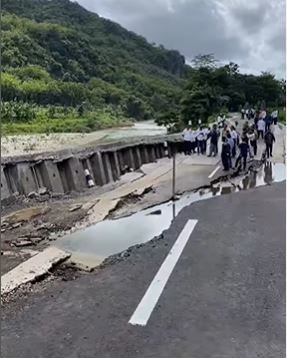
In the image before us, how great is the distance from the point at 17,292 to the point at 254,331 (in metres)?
2.69

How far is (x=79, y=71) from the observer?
3022 inches

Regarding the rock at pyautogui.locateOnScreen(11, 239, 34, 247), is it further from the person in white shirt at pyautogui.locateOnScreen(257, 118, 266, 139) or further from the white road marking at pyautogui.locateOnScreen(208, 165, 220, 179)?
the person in white shirt at pyautogui.locateOnScreen(257, 118, 266, 139)

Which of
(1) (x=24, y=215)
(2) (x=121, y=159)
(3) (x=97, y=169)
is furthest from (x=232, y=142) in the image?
(1) (x=24, y=215)

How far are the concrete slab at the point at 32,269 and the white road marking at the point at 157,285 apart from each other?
1.51m

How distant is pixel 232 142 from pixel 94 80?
61799mm

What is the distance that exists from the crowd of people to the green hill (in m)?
29.0

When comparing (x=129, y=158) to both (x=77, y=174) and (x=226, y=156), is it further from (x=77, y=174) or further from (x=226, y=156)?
(x=226, y=156)

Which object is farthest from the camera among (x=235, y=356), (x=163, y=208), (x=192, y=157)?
(x=192, y=157)

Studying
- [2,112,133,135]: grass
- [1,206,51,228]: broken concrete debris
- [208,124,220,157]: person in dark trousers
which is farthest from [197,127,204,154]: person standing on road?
[2,112,133,135]: grass

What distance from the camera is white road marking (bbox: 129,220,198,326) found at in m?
5.00

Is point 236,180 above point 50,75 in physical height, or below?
below

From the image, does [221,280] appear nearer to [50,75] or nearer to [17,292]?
[17,292]

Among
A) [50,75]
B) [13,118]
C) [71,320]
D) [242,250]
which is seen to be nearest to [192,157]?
[242,250]

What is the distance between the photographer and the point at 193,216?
9828 mm
